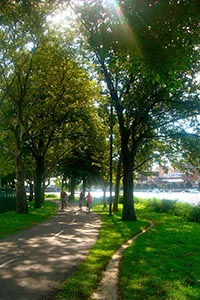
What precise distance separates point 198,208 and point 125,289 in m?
23.1

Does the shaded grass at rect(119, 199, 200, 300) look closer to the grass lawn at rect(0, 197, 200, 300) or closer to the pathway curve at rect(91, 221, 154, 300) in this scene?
the grass lawn at rect(0, 197, 200, 300)

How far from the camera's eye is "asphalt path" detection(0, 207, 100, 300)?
7.88 m

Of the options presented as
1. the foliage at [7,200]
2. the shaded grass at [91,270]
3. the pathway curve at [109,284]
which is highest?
the foliage at [7,200]

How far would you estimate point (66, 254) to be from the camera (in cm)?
1246

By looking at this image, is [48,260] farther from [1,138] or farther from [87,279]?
[1,138]

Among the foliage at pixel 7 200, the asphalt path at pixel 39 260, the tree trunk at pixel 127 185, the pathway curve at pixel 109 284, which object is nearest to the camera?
the pathway curve at pixel 109 284

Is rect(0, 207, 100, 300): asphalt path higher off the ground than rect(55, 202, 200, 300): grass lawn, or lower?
higher

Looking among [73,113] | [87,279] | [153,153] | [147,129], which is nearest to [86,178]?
[153,153]

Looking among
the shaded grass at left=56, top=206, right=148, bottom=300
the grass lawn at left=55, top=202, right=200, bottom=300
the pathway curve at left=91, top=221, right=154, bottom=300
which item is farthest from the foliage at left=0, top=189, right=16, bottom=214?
the pathway curve at left=91, top=221, right=154, bottom=300

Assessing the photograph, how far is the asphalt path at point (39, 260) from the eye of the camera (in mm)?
7875

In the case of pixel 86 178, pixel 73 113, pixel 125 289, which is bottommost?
pixel 125 289

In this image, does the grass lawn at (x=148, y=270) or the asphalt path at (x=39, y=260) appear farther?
the asphalt path at (x=39, y=260)

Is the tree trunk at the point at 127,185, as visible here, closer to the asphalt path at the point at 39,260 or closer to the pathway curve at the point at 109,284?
the asphalt path at the point at 39,260

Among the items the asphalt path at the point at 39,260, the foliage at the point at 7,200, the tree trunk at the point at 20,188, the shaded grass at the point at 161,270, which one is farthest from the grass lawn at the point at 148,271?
the foliage at the point at 7,200
